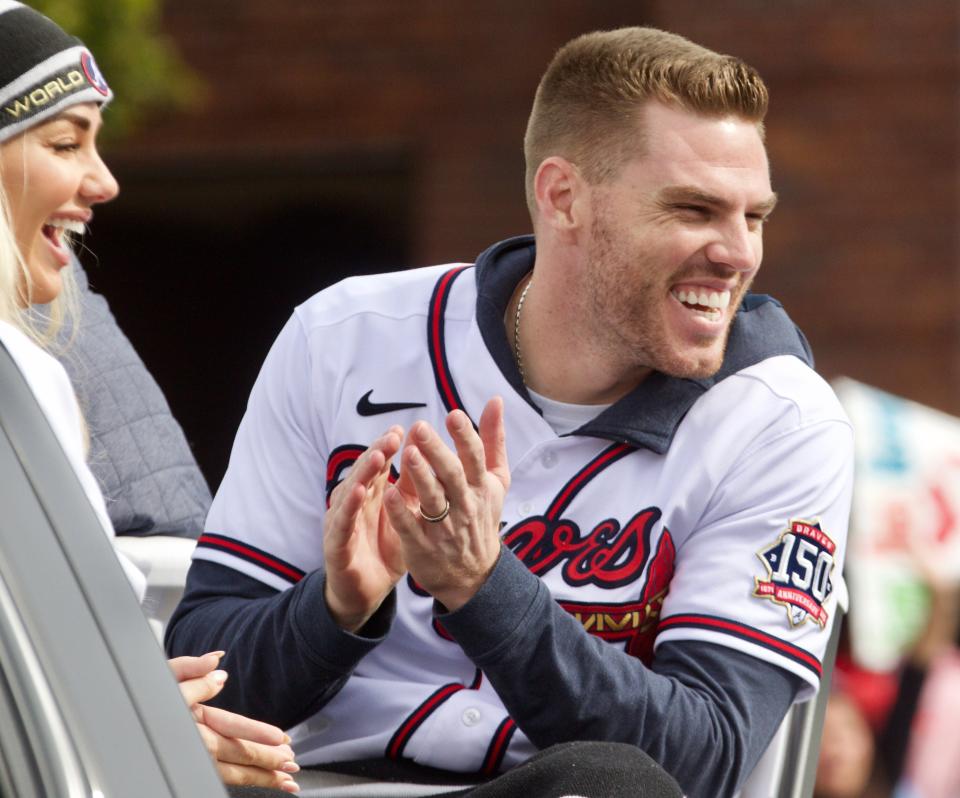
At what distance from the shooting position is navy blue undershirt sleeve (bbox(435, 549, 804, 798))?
2.22 meters

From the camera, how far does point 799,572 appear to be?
2.49 metres

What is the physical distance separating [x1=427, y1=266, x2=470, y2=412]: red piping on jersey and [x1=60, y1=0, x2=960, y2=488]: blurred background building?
5049 mm

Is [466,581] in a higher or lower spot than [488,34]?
lower

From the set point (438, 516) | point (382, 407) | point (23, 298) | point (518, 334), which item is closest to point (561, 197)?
point (518, 334)

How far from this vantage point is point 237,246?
8.69 m

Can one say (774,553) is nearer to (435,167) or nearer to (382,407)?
(382,407)

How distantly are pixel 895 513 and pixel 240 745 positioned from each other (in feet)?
13.8

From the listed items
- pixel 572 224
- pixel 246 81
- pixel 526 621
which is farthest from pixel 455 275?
pixel 246 81

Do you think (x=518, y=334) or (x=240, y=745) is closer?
(x=240, y=745)

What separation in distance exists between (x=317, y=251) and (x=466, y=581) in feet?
21.3

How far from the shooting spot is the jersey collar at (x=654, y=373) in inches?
101

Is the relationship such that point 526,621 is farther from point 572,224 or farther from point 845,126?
point 845,126

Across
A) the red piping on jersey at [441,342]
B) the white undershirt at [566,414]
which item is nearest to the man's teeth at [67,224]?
the red piping on jersey at [441,342]

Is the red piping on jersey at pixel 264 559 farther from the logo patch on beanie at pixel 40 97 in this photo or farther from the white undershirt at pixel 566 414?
the logo patch on beanie at pixel 40 97
